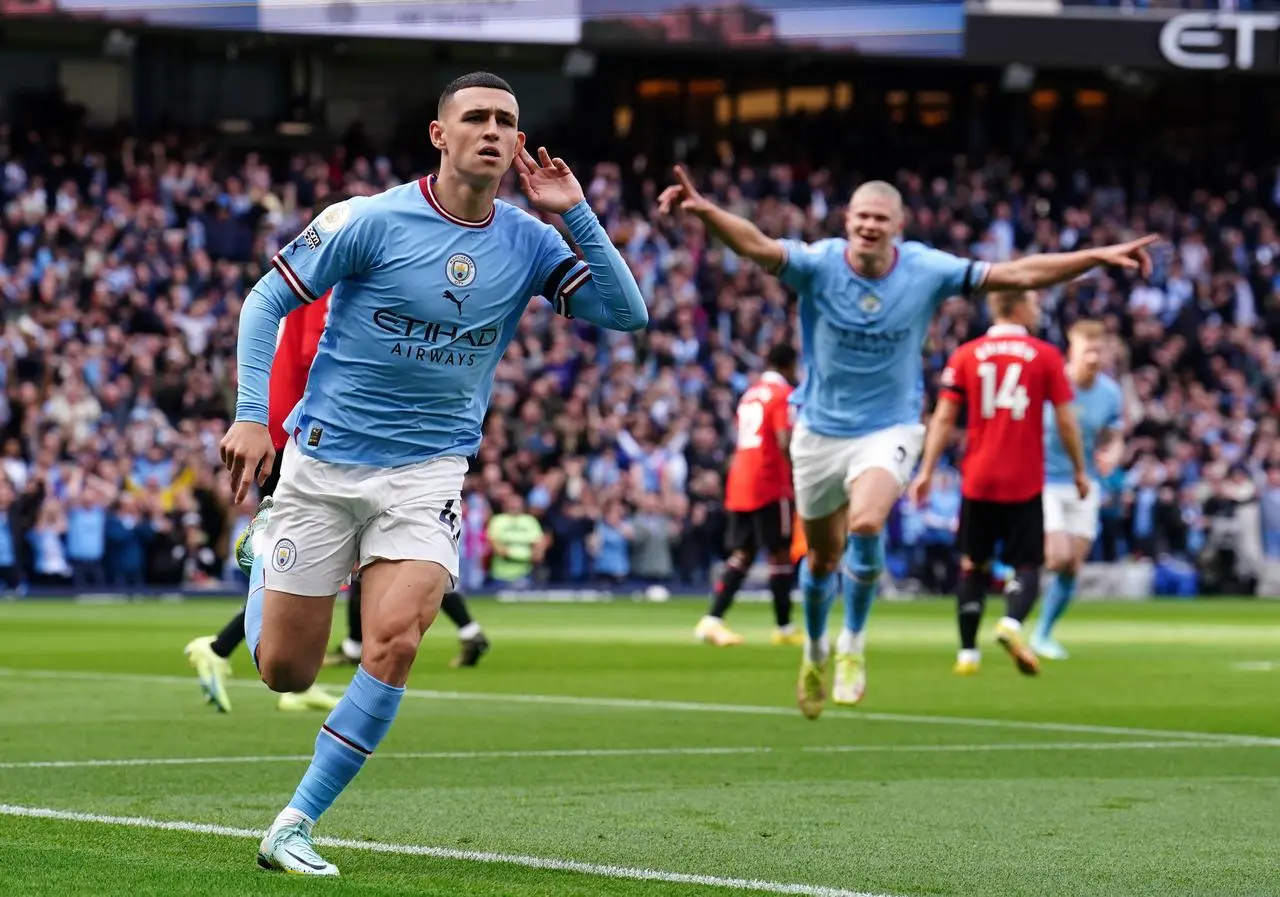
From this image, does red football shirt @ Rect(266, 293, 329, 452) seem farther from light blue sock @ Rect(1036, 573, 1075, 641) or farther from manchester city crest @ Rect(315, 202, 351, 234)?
light blue sock @ Rect(1036, 573, 1075, 641)

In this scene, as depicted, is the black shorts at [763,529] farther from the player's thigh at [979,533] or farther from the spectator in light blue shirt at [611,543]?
the spectator in light blue shirt at [611,543]

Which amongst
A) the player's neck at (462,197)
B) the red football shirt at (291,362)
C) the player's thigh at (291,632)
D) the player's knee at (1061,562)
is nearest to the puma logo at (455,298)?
the player's neck at (462,197)


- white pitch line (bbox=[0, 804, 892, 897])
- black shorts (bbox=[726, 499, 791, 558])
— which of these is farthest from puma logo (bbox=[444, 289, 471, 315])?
black shorts (bbox=[726, 499, 791, 558])

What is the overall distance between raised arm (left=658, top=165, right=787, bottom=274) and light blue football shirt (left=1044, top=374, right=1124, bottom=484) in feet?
20.4

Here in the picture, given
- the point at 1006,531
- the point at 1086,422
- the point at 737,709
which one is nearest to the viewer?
the point at 737,709

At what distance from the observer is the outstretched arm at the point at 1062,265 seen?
9602 mm

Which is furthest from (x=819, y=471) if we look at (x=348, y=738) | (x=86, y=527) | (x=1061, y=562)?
(x=86, y=527)

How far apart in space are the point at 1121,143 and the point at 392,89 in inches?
579

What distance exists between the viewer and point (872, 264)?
1198 cm

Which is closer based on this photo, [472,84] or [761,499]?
[472,84]

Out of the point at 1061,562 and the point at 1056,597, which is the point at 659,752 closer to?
the point at 1061,562

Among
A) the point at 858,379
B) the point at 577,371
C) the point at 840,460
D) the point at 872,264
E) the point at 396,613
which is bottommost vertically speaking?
the point at 396,613

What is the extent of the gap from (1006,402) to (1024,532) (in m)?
0.90

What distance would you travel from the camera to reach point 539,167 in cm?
730
